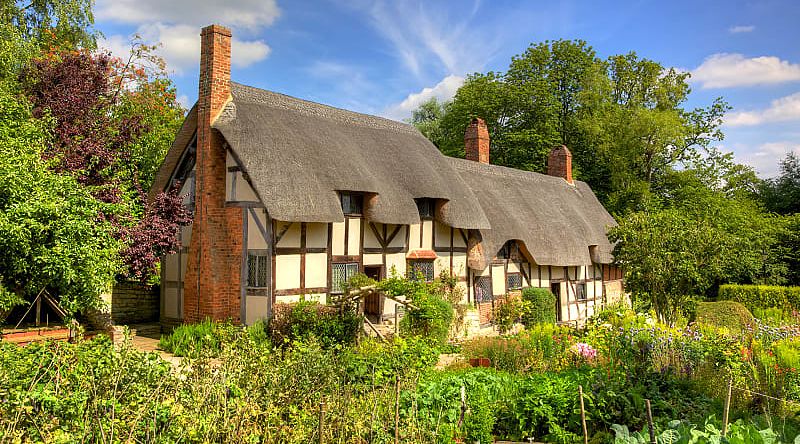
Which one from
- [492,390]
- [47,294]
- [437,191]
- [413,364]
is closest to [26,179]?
[47,294]

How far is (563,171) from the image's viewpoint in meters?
25.9

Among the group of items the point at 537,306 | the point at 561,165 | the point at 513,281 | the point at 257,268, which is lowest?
the point at 537,306

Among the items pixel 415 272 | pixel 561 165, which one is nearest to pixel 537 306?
pixel 415 272

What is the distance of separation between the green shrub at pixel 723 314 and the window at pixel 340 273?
8.91 metres

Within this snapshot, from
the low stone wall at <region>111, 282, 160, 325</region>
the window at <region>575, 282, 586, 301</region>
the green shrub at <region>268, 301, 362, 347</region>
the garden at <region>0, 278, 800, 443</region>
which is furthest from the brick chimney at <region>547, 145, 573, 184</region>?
the low stone wall at <region>111, 282, 160, 325</region>

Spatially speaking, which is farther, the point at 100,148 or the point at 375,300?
the point at 375,300

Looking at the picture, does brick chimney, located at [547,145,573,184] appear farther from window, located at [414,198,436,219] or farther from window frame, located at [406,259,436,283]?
window frame, located at [406,259,436,283]

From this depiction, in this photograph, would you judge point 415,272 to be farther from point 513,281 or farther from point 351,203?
point 513,281

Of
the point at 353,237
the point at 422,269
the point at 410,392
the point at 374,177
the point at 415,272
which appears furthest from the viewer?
the point at 422,269

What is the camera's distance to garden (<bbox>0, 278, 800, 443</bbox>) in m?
4.90

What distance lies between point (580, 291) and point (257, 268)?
13.2 metres

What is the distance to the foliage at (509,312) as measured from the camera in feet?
58.0

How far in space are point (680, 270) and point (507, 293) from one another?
5280 mm

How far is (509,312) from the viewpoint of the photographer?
17.8m
